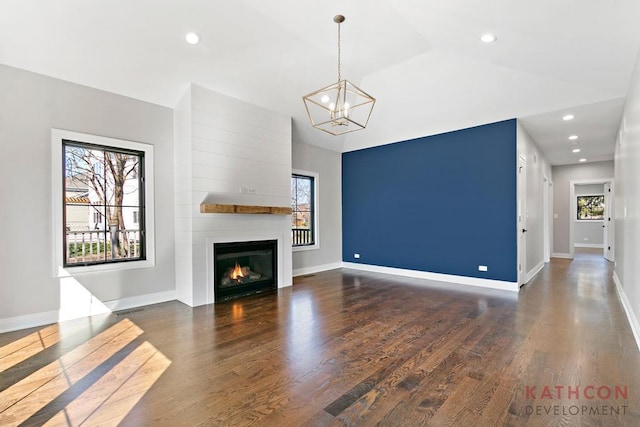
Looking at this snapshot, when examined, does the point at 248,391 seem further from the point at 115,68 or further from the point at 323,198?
the point at 323,198

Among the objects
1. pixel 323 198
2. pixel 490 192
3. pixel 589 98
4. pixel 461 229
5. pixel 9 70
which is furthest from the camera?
pixel 323 198

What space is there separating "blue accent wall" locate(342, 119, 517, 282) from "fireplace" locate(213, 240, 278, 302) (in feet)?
8.47

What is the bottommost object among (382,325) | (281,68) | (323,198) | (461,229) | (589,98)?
(382,325)

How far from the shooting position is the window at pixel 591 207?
452 inches

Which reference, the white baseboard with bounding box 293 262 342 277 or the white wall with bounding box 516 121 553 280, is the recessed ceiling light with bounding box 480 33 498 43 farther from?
the white baseboard with bounding box 293 262 342 277

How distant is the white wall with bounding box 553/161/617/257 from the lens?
8766mm

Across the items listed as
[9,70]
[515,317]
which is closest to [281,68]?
[9,70]

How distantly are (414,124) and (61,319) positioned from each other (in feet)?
19.9

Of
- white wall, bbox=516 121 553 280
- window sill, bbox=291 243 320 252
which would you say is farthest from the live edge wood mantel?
white wall, bbox=516 121 553 280

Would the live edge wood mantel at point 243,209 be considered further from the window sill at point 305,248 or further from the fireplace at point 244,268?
the window sill at point 305,248

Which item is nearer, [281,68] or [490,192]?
[281,68]

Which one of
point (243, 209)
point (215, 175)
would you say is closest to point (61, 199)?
point (215, 175)

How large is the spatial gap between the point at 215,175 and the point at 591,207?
1332 centimetres

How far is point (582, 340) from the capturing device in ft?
A: 10.2
